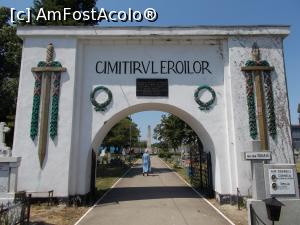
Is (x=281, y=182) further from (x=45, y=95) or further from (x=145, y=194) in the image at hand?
(x=45, y=95)

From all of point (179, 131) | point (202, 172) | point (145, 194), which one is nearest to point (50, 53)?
point (145, 194)

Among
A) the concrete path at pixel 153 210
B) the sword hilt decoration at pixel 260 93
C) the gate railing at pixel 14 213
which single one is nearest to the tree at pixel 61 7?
the concrete path at pixel 153 210

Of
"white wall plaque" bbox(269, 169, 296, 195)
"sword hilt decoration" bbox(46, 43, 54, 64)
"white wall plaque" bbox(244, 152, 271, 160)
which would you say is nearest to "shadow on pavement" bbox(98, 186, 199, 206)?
"white wall plaque" bbox(244, 152, 271, 160)

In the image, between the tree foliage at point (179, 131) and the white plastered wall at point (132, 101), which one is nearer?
the white plastered wall at point (132, 101)

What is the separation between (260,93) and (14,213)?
968cm

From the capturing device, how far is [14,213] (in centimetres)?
759

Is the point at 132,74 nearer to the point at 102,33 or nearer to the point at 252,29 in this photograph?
the point at 102,33

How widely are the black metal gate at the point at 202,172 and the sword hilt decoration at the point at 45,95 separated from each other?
22.0ft

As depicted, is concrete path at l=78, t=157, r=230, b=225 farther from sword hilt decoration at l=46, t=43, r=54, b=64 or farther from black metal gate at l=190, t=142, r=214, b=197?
sword hilt decoration at l=46, t=43, r=54, b=64

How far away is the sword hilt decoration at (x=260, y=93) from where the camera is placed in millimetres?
12086

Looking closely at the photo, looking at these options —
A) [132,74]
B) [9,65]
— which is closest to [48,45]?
[132,74]

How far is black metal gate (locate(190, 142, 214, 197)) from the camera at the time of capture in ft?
44.3

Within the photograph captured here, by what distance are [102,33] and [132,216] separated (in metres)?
7.34

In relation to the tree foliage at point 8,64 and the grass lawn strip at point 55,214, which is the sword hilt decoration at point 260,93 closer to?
the grass lawn strip at point 55,214
